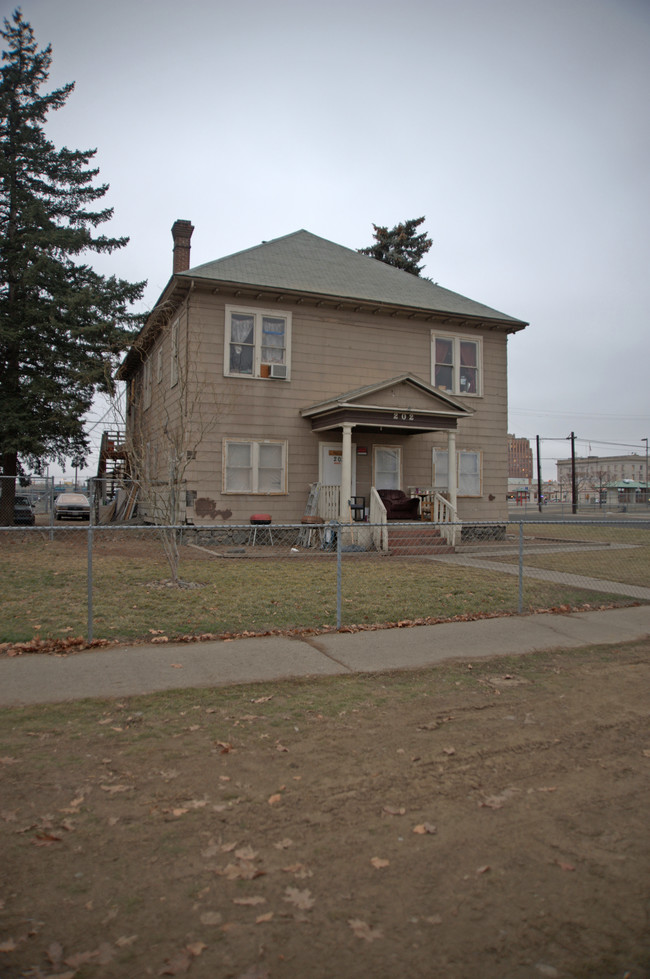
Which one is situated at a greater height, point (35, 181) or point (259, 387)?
point (35, 181)

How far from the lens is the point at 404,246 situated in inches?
1718

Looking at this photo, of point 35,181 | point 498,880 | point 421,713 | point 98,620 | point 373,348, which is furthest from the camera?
point 35,181

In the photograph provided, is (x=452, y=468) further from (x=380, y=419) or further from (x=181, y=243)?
(x=181, y=243)

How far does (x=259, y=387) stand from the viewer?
1825cm

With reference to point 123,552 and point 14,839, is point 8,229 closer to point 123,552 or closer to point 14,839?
point 123,552

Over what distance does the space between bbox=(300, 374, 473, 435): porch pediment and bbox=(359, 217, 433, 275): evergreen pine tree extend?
27732 mm

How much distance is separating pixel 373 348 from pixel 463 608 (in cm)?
1195

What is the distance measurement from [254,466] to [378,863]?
15393mm

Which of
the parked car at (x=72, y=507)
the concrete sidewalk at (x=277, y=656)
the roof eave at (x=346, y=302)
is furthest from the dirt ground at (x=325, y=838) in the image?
the parked car at (x=72, y=507)

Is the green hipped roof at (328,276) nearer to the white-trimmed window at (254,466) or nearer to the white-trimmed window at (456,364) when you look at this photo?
the white-trimmed window at (456,364)

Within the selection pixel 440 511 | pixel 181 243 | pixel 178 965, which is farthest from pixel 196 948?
pixel 181 243

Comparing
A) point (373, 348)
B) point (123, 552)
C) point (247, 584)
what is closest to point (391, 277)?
point (373, 348)

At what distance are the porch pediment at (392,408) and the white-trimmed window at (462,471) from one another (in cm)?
241

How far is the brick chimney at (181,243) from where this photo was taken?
845 inches
